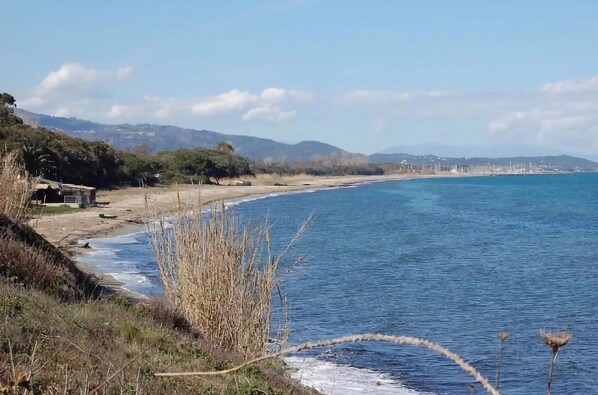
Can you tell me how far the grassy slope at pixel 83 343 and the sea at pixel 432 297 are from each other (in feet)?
7.62

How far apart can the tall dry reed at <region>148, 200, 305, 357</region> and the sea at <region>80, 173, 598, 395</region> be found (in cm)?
103

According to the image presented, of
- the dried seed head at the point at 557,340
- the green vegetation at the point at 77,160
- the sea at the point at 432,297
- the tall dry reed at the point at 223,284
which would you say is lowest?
the sea at the point at 432,297

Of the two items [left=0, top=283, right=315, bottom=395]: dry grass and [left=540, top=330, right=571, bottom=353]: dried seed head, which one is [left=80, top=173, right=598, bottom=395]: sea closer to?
[left=540, top=330, right=571, bottom=353]: dried seed head

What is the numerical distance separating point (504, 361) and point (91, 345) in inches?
445

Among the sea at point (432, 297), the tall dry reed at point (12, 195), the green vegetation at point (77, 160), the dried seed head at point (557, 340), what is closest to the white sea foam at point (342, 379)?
the sea at point (432, 297)

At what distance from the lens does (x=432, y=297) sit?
79.4ft

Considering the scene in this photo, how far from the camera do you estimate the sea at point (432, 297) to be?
15.2 meters

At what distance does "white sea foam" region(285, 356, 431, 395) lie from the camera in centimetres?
1363

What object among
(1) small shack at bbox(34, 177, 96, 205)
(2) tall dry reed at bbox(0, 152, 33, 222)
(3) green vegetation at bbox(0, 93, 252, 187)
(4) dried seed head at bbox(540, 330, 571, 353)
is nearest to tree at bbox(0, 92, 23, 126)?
(3) green vegetation at bbox(0, 93, 252, 187)

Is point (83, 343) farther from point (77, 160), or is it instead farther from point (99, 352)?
point (77, 160)

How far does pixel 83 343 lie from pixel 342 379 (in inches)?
321

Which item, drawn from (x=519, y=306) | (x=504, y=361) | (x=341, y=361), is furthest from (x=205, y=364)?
(x=519, y=306)

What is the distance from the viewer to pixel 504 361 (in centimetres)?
1639

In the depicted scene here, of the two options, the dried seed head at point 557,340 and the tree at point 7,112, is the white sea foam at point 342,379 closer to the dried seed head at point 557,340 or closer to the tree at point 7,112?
the dried seed head at point 557,340
